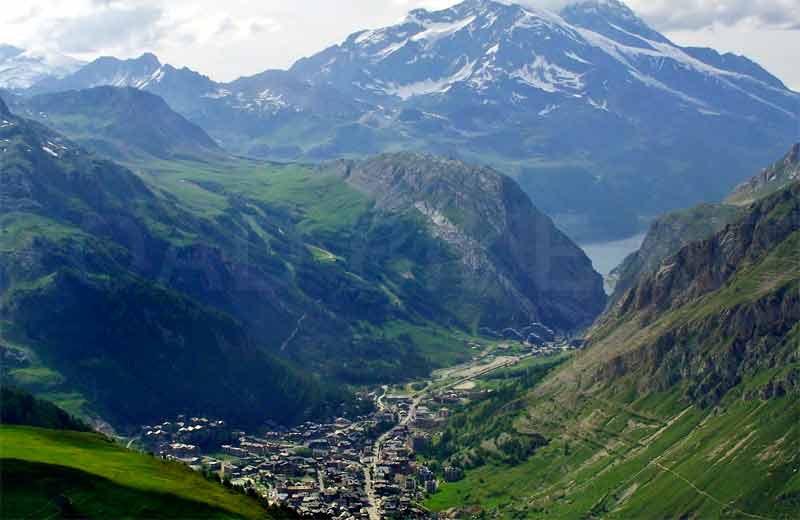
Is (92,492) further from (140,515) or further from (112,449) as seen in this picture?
(112,449)

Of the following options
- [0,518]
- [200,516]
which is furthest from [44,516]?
[200,516]

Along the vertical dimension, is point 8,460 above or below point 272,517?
above

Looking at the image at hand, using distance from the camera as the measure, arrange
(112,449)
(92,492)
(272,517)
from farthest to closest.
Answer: (112,449) < (272,517) < (92,492)

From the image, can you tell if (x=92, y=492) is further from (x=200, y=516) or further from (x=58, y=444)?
(x=58, y=444)

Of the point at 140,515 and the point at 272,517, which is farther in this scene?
the point at 272,517

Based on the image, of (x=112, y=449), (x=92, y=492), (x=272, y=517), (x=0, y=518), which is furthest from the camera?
(x=112, y=449)

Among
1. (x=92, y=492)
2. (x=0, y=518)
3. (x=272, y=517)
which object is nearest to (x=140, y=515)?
(x=92, y=492)
